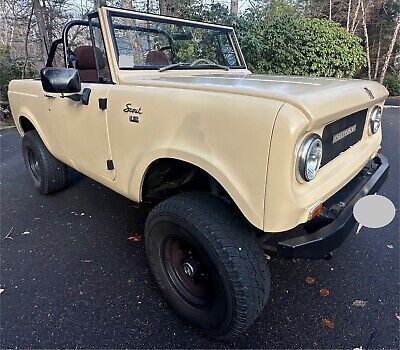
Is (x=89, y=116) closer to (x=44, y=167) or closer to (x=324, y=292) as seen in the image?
(x=44, y=167)

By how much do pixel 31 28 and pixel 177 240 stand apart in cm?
1097

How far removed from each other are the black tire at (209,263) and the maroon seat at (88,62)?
1315 mm

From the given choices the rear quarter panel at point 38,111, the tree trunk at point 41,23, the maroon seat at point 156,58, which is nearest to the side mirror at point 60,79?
the maroon seat at point 156,58

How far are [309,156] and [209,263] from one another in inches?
29.2

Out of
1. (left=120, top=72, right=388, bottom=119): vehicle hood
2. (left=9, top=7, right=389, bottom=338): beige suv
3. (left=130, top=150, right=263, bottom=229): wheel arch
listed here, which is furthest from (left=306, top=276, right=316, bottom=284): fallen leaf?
(left=120, top=72, right=388, bottom=119): vehicle hood

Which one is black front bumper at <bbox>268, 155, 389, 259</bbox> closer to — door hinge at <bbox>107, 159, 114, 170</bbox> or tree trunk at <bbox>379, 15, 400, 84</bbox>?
door hinge at <bbox>107, 159, 114, 170</bbox>

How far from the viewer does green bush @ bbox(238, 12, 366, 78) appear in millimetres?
8234

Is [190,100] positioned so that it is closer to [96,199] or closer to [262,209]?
[262,209]

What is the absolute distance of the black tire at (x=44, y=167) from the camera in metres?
3.60

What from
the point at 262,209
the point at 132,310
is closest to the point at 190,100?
the point at 262,209

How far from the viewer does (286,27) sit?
8.47 m

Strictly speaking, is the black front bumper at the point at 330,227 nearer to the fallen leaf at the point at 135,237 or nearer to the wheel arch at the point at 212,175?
the wheel arch at the point at 212,175

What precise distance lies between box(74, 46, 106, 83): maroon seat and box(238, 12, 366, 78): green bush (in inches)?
232

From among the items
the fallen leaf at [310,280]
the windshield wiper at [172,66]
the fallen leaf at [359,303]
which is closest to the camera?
the fallen leaf at [359,303]
